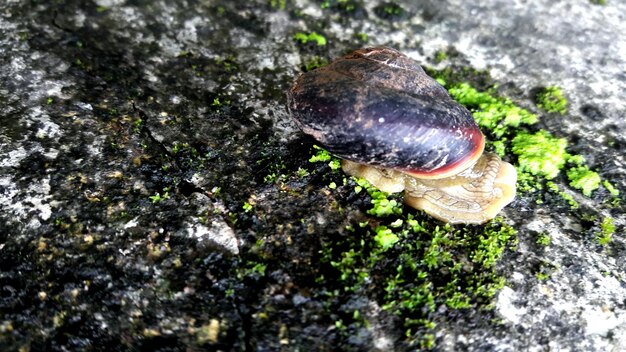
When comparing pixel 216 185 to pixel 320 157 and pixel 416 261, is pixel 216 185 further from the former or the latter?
Result: pixel 416 261

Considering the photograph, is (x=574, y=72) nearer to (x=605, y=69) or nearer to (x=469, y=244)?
(x=605, y=69)

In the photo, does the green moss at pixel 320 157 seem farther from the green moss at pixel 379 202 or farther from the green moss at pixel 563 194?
the green moss at pixel 563 194

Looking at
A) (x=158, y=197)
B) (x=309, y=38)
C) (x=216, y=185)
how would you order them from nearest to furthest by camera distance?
1. (x=158, y=197)
2. (x=216, y=185)
3. (x=309, y=38)

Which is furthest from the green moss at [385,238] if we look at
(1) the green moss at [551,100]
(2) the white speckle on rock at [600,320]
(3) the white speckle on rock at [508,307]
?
(1) the green moss at [551,100]

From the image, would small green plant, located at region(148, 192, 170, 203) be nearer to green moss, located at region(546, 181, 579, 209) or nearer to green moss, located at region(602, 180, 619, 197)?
green moss, located at region(546, 181, 579, 209)

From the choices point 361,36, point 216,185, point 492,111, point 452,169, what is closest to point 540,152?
point 492,111

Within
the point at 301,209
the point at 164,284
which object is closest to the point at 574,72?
the point at 301,209
